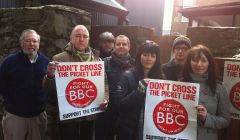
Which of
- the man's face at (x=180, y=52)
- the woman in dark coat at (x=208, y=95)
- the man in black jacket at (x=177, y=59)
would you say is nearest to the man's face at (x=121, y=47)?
the man in black jacket at (x=177, y=59)

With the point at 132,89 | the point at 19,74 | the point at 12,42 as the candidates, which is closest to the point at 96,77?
the point at 132,89

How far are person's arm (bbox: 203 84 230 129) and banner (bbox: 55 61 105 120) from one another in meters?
1.40

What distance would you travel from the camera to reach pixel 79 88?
3877mm

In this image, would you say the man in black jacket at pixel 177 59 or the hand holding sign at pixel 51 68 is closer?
the hand holding sign at pixel 51 68

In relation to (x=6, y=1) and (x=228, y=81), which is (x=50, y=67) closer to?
(x=228, y=81)

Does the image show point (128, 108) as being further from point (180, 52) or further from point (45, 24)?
point (45, 24)

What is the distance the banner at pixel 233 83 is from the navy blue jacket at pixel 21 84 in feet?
7.43

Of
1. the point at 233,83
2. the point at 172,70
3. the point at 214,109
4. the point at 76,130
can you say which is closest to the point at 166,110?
the point at 214,109

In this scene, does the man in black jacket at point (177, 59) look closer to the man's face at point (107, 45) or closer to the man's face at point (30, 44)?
the man's face at point (107, 45)

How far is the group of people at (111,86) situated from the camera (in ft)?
10.8

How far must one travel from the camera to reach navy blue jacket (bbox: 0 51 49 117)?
150 inches

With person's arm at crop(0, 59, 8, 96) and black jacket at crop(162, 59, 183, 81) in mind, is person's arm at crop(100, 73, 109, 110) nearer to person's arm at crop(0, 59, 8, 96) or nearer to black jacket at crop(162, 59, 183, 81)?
black jacket at crop(162, 59, 183, 81)

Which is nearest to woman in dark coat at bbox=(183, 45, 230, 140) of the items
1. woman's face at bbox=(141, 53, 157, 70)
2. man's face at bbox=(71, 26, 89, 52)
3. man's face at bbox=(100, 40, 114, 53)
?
woman's face at bbox=(141, 53, 157, 70)

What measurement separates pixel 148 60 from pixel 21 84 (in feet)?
Answer: 5.11
